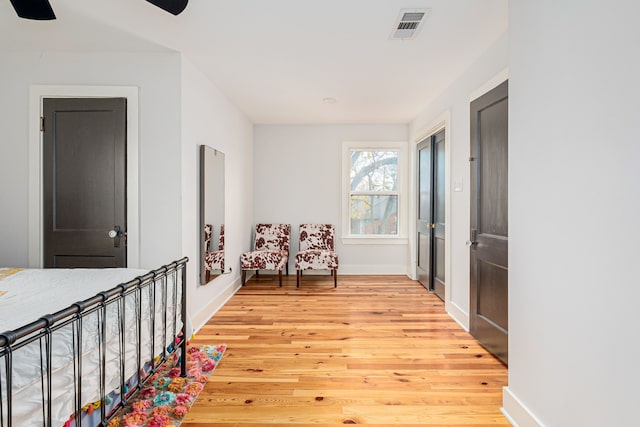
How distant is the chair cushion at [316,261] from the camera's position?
16.1 feet

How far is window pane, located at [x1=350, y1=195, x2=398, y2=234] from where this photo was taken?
5.68 meters


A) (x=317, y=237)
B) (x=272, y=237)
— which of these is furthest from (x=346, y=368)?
(x=272, y=237)

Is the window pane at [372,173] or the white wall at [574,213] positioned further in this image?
the window pane at [372,173]

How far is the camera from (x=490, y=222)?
8.87 feet

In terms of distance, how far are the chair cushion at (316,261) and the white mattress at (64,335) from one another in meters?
2.64

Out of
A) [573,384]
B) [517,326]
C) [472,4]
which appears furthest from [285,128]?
[573,384]

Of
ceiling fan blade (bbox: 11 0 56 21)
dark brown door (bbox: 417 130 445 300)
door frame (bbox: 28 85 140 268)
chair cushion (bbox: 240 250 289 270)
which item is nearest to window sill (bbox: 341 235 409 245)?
dark brown door (bbox: 417 130 445 300)

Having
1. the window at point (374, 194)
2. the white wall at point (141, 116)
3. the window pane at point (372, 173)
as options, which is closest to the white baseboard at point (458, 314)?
the window at point (374, 194)

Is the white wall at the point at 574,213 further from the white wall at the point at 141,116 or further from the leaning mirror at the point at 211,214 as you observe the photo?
the leaning mirror at the point at 211,214

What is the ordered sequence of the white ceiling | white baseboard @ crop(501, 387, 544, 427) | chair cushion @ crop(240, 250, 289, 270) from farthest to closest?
chair cushion @ crop(240, 250, 289, 270), the white ceiling, white baseboard @ crop(501, 387, 544, 427)

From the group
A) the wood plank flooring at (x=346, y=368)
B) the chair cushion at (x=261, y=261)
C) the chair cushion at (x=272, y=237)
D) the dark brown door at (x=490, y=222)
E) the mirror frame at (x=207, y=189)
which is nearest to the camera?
the wood plank flooring at (x=346, y=368)

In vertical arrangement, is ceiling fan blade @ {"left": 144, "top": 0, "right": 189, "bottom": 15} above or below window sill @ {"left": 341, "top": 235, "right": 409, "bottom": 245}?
above

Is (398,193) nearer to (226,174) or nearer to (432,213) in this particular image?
(432,213)

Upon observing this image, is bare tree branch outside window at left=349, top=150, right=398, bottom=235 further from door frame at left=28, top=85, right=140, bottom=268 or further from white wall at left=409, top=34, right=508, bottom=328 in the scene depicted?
door frame at left=28, top=85, right=140, bottom=268
